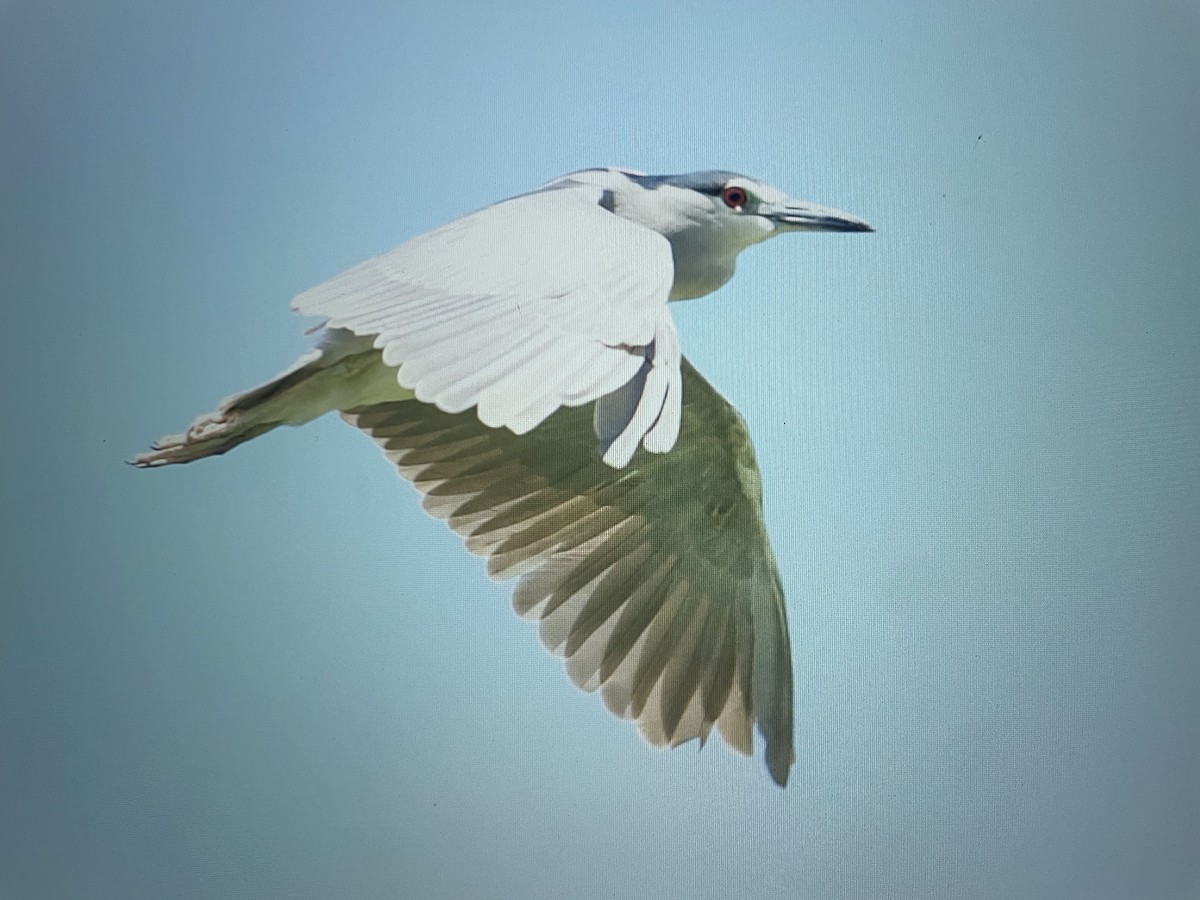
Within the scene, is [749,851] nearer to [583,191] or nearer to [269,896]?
[269,896]

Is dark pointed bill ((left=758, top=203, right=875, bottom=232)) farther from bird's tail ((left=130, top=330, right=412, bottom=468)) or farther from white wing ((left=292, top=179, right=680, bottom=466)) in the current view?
bird's tail ((left=130, top=330, right=412, bottom=468))

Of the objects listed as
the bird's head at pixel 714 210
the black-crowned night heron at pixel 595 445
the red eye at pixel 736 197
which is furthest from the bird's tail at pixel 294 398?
the red eye at pixel 736 197

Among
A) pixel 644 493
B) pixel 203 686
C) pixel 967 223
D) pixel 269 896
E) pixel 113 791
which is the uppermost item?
pixel 967 223

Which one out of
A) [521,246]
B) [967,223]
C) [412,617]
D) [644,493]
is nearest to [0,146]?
[521,246]

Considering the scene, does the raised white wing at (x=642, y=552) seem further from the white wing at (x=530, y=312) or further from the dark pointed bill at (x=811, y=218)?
the dark pointed bill at (x=811, y=218)

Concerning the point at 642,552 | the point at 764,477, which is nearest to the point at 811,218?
the point at 764,477

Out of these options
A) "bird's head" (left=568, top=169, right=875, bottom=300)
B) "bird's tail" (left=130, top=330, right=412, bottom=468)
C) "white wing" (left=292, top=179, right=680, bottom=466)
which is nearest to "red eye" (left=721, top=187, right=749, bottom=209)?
"bird's head" (left=568, top=169, right=875, bottom=300)

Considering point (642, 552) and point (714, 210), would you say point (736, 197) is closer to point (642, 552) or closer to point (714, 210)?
point (714, 210)
